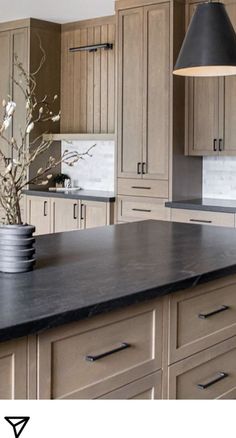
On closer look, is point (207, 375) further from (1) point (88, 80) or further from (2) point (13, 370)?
(1) point (88, 80)

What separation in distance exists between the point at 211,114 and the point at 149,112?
55cm

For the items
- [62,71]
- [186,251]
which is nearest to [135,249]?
[186,251]

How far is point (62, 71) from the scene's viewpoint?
6.86 m

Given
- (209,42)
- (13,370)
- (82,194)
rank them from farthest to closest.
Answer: (82,194) < (209,42) < (13,370)

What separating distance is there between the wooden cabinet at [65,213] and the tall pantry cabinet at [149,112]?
17cm

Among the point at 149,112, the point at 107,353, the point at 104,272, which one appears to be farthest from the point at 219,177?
the point at 107,353

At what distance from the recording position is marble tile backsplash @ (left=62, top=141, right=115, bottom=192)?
6547 millimetres

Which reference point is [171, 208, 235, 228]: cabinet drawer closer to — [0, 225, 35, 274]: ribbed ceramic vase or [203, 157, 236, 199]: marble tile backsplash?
[203, 157, 236, 199]: marble tile backsplash

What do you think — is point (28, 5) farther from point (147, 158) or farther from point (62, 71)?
point (147, 158)

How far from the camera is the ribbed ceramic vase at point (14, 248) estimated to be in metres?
2.22

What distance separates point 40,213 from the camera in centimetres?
646

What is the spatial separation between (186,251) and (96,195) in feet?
10.9

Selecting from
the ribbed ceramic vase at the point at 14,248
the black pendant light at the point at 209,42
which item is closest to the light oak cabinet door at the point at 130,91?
the black pendant light at the point at 209,42
